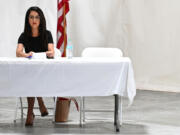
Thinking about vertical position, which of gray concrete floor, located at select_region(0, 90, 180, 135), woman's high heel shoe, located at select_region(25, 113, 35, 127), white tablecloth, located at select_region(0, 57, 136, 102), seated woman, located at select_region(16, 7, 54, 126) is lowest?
gray concrete floor, located at select_region(0, 90, 180, 135)

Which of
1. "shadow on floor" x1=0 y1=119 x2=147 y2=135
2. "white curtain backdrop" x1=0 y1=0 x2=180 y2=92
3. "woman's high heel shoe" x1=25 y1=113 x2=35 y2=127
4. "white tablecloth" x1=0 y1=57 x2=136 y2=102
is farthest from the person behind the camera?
"white curtain backdrop" x1=0 y1=0 x2=180 y2=92

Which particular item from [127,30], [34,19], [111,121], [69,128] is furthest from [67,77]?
[127,30]

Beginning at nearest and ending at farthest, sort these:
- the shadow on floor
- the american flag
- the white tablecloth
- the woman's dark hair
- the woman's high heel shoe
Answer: the white tablecloth < the shadow on floor < the woman's high heel shoe < the woman's dark hair < the american flag

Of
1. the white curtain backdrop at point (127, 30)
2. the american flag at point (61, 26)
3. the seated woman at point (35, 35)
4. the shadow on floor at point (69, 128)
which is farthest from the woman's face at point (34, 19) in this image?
the white curtain backdrop at point (127, 30)

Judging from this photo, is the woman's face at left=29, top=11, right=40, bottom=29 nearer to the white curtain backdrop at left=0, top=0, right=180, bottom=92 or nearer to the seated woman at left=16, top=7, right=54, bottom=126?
the seated woman at left=16, top=7, right=54, bottom=126

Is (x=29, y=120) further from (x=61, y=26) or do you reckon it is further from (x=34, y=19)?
(x=61, y=26)

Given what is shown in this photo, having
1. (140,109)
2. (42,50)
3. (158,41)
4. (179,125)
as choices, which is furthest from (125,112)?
(158,41)

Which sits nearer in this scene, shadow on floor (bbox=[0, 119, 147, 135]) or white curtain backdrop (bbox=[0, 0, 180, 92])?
shadow on floor (bbox=[0, 119, 147, 135])

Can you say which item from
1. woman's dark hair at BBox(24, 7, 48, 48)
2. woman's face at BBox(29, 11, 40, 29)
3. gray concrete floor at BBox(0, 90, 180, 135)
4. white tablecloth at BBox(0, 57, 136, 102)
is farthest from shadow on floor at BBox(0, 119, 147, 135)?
woman's face at BBox(29, 11, 40, 29)

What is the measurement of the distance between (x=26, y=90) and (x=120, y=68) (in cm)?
99

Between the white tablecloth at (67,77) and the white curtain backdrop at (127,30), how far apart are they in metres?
4.20

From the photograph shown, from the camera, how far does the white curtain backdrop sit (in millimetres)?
9398

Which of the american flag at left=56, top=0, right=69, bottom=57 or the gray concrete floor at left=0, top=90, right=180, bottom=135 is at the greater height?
the american flag at left=56, top=0, right=69, bottom=57

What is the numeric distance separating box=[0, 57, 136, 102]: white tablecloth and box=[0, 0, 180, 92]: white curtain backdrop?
4196 millimetres
